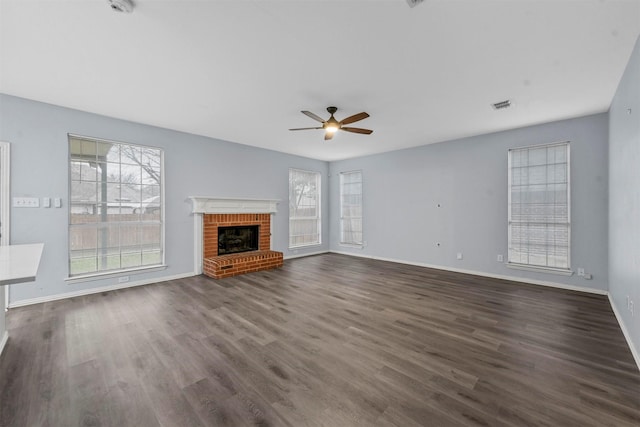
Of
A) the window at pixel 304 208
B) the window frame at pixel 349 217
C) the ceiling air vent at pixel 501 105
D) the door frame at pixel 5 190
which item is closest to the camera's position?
the door frame at pixel 5 190

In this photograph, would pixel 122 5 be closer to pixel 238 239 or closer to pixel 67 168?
pixel 67 168

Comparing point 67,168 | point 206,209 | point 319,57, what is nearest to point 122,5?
point 319,57

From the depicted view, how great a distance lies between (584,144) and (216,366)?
229 inches

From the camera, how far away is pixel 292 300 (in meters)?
3.69

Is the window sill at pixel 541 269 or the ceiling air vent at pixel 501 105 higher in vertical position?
the ceiling air vent at pixel 501 105

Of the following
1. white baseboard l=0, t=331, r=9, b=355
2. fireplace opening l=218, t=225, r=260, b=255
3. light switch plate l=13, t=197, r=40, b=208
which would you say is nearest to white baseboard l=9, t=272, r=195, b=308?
fireplace opening l=218, t=225, r=260, b=255

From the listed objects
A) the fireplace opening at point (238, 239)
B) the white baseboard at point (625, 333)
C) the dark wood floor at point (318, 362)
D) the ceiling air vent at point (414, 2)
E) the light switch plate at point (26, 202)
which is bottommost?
the dark wood floor at point (318, 362)

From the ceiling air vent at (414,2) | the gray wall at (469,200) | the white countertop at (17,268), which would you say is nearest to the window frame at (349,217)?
the gray wall at (469,200)

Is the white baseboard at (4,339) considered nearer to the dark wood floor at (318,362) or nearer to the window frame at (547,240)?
the dark wood floor at (318,362)

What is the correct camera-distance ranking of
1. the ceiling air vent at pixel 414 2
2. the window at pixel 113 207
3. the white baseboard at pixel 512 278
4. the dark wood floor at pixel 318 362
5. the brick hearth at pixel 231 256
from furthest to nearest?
the brick hearth at pixel 231 256 < the white baseboard at pixel 512 278 < the window at pixel 113 207 < the ceiling air vent at pixel 414 2 < the dark wood floor at pixel 318 362

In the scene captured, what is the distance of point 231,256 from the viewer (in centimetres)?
535

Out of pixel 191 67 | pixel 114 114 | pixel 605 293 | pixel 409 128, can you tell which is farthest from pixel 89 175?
pixel 605 293

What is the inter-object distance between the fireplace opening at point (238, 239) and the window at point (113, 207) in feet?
3.75

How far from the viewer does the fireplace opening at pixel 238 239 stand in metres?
5.58
